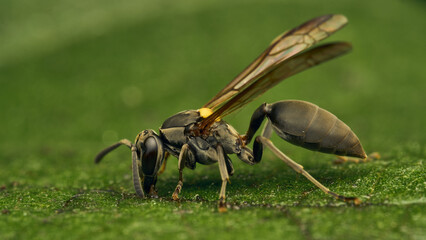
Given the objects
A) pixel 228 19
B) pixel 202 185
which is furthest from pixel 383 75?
pixel 202 185

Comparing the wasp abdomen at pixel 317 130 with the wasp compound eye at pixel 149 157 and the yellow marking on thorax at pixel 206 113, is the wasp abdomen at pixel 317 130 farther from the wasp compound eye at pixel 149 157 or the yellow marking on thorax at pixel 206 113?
the wasp compound eye at pixel 149 157

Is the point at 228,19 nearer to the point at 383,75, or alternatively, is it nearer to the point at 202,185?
the point at 383,75

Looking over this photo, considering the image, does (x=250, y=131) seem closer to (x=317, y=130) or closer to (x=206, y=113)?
(x=206, y=113)

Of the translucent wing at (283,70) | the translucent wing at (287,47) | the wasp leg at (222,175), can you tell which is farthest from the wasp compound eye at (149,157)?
the translucent wing at (287,47)

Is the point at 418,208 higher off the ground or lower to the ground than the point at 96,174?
lower

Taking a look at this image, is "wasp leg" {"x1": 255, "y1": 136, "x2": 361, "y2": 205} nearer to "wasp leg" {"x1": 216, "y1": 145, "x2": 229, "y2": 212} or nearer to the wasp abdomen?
the wasp abdomen

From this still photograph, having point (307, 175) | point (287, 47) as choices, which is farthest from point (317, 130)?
point (287, 47)
